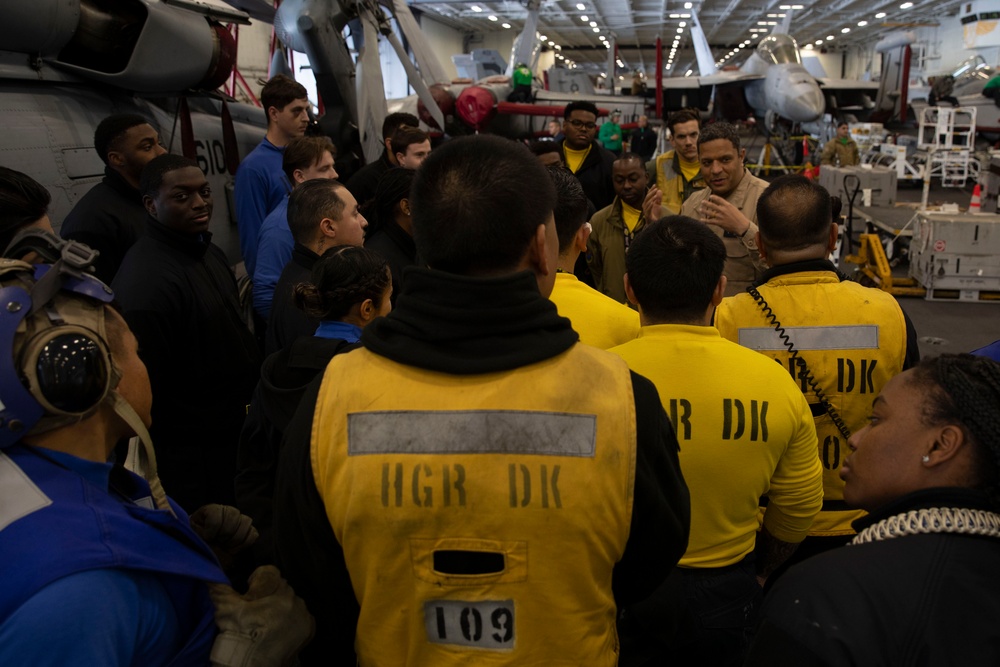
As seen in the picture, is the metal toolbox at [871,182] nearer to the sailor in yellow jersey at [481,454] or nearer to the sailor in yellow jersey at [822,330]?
the sailor in yellow jersey at [822,330]

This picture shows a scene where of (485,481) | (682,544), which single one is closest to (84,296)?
(485,481)

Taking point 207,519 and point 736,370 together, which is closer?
point 207,519

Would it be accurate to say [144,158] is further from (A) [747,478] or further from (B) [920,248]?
(B) [920,248]

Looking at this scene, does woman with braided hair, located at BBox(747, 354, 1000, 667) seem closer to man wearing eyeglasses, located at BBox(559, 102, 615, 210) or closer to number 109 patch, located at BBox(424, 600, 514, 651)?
number 109 patch, located at BBox(424, 600, 514, 651)

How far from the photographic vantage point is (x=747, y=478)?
1.73 m

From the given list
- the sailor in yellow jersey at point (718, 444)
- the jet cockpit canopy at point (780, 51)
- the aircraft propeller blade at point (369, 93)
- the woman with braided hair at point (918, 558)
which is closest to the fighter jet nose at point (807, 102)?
the jet cockpit canopy at point (780, 51)

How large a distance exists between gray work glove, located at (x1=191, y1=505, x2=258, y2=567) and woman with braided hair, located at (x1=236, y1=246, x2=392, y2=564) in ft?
1.70

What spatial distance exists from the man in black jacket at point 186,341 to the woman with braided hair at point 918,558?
2.49m

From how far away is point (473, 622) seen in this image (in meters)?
1.15

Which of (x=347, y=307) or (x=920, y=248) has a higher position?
(x=347, y=307)

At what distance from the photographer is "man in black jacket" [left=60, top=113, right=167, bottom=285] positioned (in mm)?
3385

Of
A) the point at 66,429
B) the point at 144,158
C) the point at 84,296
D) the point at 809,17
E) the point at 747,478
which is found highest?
the point at 809,17

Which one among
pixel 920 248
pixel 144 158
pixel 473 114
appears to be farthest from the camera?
pixel 473 114

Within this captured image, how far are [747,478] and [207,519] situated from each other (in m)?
1.32
